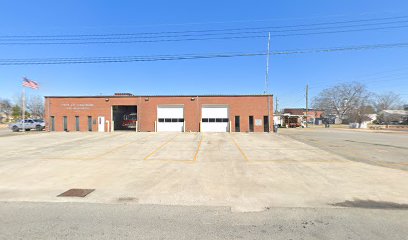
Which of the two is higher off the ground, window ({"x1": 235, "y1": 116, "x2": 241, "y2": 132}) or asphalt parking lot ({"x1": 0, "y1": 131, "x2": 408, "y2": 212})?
window ({"x1": 235, "y1": 116, "x2": 241, "y2": 132})

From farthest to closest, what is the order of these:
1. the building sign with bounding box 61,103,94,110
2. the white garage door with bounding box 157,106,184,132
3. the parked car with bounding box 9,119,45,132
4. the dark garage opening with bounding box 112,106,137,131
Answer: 1. the parked car with bounding box 9,119,45,132
2. the dark garage opening with bounding box 112,106,137,131
3. the building sign with bounding box 61,103,94,110
4. the white garage door with bounding box 157,106,184,132

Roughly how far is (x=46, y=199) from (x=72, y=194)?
570 millimetres

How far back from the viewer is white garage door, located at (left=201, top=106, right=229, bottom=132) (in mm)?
28594

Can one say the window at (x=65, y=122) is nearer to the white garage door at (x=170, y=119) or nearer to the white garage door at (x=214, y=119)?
the white garage door at (x=170, y=119)

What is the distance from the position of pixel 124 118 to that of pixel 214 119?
1254 cm

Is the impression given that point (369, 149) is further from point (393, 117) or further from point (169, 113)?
point (393, 117)

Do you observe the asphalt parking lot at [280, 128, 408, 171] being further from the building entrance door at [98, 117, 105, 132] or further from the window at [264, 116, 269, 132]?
the building entrance door at [98, 117, 105, 132]

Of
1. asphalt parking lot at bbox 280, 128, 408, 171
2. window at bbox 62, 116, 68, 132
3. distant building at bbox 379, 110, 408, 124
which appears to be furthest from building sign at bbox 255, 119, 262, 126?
distant building at bbox 379, 110, 408, 124

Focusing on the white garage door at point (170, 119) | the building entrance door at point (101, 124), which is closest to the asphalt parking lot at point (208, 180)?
the white garage door at point (170, 119)

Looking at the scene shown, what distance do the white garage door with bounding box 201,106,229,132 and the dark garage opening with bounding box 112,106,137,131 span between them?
9108 mm

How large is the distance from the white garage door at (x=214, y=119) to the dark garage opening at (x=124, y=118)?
29.9 feet

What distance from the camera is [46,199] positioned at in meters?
5.59

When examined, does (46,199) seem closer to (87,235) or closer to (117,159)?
(87,235)

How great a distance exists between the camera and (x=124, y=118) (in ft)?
104
